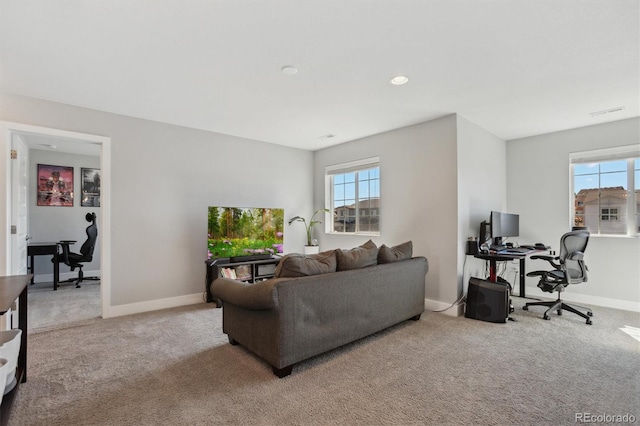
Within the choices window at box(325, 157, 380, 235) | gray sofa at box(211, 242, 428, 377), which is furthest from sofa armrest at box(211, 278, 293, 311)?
window at box(325, 157, 380, 235)

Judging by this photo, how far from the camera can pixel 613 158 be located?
4.18m

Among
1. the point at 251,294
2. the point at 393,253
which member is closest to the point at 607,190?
the point at 393,253

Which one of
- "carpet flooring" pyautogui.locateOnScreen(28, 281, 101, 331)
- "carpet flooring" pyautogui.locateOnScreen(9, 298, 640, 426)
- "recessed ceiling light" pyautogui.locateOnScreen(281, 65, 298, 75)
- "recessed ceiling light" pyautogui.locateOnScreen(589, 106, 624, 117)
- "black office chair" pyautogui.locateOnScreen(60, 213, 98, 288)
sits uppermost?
"recessed ceiling light" pyautogui.locateOnScreen(281, 65, 298, 75)

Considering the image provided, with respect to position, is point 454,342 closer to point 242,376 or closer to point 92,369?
point 242,376

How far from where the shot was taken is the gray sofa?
2.26 meters

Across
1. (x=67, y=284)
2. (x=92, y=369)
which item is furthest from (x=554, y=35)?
(x=67, y=284)

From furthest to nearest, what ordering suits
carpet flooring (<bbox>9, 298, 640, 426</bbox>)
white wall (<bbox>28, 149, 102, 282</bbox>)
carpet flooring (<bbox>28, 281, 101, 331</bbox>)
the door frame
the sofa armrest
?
white wall (<bbox>28, 149, 102, 282</bbox>)
carpet flooring (<bbox>28, 281, 101, 331</bbox>)
the door frame
the sofa armrest
carpet flooring (<bbox>9, 298, 640, 426</bbox>)

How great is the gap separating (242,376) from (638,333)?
3.88m

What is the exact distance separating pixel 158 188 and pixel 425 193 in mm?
3512

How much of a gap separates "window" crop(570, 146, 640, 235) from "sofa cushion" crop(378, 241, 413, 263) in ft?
9.54

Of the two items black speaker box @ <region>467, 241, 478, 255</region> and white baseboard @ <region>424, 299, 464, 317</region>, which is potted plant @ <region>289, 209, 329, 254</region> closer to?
white baseboard @ <region>424, 299, 464, 317</region>

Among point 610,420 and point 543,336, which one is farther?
point 543,336

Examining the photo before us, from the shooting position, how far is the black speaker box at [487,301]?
346 cm

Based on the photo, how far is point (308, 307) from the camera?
7.82ft
